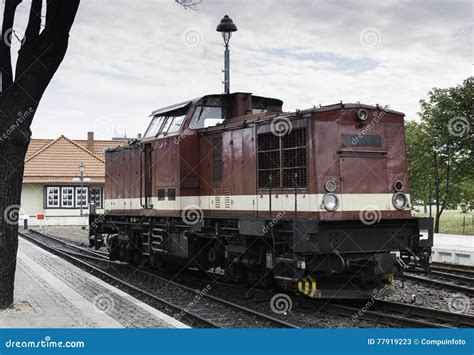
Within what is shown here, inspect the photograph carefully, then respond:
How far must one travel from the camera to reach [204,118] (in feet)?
40.4

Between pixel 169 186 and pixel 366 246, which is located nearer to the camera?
pixel 366 246

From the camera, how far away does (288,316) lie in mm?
9305

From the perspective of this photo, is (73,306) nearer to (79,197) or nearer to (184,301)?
(184,301)

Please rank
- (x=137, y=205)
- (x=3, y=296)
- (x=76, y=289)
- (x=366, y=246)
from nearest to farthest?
(x=3, y=296) → (x=366, y=246) → (x=76, y=289) → (x=137, y=205)

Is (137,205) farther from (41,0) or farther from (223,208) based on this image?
(41,0)

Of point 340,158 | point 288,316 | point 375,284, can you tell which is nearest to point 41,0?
point 340,158

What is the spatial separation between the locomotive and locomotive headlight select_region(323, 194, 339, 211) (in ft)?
A: 0.05

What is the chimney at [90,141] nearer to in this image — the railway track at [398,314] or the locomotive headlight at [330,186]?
the railway track at [398,314]

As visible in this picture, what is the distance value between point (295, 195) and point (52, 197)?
33.0m

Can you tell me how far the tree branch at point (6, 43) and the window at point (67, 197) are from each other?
32.1 meters

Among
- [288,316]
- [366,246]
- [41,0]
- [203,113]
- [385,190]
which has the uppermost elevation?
[41,0]

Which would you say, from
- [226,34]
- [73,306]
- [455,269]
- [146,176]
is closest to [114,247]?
[146,176]

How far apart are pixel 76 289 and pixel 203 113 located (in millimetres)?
4305

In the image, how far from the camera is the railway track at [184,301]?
8.90 m
